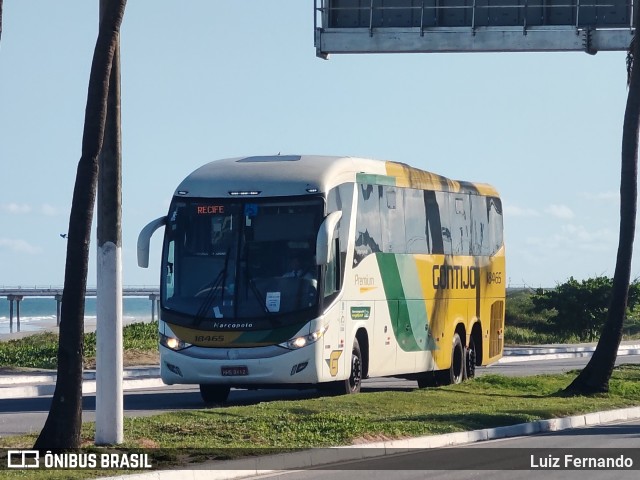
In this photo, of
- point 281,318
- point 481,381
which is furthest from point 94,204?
point 481,381

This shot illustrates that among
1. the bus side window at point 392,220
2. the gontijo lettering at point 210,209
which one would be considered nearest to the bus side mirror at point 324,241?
the gontijo lettering at point 210,209

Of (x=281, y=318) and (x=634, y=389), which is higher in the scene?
(x=281, y=318)

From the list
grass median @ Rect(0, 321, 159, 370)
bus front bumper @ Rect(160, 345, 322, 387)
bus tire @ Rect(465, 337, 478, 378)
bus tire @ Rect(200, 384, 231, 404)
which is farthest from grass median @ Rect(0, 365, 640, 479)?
grass median @ Rect(0, 321, 159, 370)

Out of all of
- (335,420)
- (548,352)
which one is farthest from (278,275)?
(548,352)

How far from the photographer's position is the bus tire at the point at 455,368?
29.9 meters

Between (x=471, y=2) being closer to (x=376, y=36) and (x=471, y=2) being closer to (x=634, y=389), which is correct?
(x=376, y=36)

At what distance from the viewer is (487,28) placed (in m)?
33.5

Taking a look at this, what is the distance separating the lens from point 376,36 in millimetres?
33812

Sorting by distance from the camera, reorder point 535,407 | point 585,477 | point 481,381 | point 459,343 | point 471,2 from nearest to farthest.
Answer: point 585,477 < point 535,407 < point 481,381 < point 459,343 < point 471,2

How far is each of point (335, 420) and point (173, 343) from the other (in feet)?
18.4

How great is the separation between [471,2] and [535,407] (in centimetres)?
1356

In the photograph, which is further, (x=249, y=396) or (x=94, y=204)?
(x=249, y=396)

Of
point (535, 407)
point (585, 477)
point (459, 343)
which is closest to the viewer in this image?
point (585, 477)

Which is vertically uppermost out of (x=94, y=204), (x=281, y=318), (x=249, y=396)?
(x=94, y=204)
